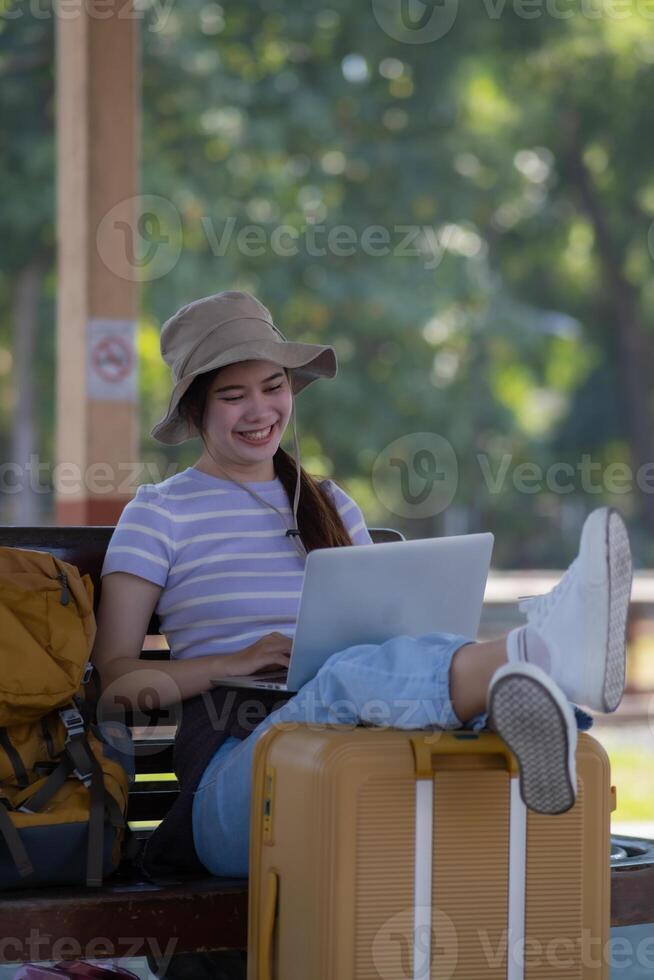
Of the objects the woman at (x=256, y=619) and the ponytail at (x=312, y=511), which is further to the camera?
the ponytail at (x=312, y=511)

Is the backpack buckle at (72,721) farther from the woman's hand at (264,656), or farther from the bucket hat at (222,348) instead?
the bucket hat at (222,348)

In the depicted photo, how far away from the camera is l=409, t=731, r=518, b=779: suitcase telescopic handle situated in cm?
241

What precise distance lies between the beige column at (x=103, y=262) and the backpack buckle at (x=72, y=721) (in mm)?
2223

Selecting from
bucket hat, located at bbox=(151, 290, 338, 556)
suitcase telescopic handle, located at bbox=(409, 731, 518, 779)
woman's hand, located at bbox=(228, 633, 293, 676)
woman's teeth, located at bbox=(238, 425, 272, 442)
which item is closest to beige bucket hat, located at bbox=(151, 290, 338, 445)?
bucket hat, located at bbox=(151, 290, 338, 556)

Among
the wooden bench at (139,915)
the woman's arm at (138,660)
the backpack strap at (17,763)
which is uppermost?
the woman's arm at (138,660)

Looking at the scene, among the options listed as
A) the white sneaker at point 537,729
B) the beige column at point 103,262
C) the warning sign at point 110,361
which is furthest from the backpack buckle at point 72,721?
the warning sign at point 110,361

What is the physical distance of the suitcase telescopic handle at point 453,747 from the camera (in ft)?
7.91

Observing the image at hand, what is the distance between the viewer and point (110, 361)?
5.05 m

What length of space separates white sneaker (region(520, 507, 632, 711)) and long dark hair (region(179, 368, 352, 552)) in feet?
2.90

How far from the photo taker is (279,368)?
3.31 meters

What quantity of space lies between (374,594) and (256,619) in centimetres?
56

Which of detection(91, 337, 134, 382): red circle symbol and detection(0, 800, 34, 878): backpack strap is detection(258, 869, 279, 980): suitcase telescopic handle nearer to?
detection(0, 800, 34, 878): backpack strap

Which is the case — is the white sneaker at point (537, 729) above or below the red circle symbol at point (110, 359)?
below

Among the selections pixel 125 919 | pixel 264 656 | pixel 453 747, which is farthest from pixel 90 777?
pixel 453 747
